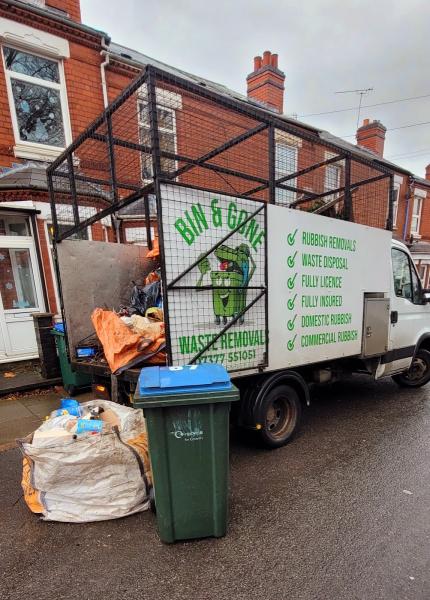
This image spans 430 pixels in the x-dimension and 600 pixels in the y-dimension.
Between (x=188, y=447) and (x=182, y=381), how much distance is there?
0.43 metres

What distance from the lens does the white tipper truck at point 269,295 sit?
8.76 feet

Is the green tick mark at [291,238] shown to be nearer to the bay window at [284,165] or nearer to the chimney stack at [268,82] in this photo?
the bay window at [284,165]

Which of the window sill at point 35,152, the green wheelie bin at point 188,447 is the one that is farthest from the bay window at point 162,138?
the window sill at point 35,152

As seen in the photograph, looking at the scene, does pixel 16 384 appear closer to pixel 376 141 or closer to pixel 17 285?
pixel 17 285

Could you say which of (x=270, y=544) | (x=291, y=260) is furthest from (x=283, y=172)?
(x=270, y=544)

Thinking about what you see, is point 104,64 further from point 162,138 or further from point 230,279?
point 230,279

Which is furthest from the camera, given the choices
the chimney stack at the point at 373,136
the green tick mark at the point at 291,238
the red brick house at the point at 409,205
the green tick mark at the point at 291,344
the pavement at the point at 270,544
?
the chimney stack at the point at 373,136

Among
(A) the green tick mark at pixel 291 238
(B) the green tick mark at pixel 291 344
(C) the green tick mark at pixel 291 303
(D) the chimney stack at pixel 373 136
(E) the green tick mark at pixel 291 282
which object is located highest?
(D) the chimney stack at pixel 373 136

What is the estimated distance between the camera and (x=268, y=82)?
42.7ft

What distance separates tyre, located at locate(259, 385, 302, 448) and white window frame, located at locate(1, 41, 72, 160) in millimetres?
6647

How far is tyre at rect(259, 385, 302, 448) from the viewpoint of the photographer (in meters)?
3.38

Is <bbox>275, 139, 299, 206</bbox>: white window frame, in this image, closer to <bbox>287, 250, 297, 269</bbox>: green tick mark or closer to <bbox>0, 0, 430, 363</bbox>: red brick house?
<bbox>0, 0, 430, 363</bbox>: red brick house

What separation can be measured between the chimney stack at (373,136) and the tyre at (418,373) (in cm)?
1475

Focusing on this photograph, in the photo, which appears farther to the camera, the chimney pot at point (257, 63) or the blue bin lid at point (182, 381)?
the chimney pot at point (257, 63)
